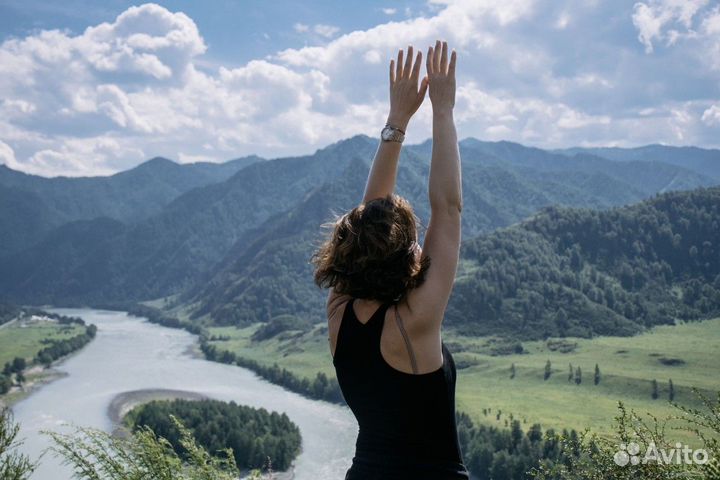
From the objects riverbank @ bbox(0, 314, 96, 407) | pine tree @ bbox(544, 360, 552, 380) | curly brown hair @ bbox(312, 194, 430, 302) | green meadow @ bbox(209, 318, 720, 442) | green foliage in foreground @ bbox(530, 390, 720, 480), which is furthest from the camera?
pine tree @ bbox(544, 360, 552, 380)

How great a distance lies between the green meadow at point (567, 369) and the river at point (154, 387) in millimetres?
17495

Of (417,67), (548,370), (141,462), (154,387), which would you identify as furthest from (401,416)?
(548,370)

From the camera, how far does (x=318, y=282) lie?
376 cm

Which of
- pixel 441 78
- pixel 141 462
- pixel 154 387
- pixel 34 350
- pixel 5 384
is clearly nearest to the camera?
pixel 441 78

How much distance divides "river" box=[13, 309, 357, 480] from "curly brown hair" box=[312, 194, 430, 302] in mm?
55384

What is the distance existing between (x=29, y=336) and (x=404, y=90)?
18050 centimetres

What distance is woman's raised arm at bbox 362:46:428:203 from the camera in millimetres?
4195

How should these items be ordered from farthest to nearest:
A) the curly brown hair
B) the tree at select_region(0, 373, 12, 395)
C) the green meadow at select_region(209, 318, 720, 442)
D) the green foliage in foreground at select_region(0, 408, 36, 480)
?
the tree at select_region(0, 373, 12, 395) → the green meadow at select_region(209, 318, 720, 442) → the green foliage in foreground at select_region(0, 408, 36, 480) → the curly brown hair

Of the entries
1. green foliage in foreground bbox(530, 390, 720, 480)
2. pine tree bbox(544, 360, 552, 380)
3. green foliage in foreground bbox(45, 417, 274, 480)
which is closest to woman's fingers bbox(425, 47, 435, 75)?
green foliage in foreground bbox(530, 390, 720, 480)

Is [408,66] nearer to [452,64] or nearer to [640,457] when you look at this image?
[452,64]

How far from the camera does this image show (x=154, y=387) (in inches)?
4203

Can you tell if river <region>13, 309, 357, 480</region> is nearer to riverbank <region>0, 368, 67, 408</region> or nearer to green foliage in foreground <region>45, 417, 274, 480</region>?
riverbank <region>0, 368, 67, 408</region>

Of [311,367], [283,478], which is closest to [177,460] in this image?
[283,478]

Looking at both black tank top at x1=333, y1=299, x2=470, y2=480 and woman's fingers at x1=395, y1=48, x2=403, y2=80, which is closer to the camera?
black tank top at x1=333, y1=299, x2=470, y2=480
